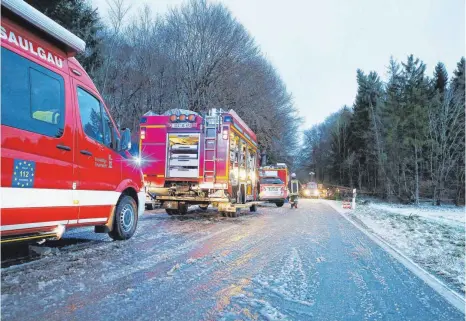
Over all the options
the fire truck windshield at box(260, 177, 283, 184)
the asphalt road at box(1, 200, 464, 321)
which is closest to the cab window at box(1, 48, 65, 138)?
the asphalt road at box(1, 200, 464, 321)

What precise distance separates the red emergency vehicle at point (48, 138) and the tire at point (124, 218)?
0.18 m

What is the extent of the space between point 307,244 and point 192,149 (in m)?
5.22

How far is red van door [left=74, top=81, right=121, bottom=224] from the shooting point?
497cm

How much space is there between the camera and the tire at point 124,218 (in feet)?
19.9

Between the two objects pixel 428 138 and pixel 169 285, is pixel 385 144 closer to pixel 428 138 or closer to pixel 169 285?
pixel 428 138

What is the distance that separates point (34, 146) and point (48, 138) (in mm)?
253

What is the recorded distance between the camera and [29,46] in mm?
4148

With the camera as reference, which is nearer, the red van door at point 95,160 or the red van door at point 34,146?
the red van door at point 34,146

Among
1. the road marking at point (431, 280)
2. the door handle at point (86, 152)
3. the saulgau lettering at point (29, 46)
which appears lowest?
the road marking at point (431, 280)

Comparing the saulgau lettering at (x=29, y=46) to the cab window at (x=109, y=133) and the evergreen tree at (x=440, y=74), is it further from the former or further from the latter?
the evergreen tree at (x=440, y=74)

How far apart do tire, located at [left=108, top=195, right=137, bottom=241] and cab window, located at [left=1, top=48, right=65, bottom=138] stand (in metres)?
2.02

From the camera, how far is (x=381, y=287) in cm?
416

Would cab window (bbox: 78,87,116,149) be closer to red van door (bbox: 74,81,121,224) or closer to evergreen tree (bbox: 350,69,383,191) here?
red van door (bbox: 74,81,121,224)

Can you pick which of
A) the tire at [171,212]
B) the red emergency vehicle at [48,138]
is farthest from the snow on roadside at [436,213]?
the red emergency vehicle at [48,138]
